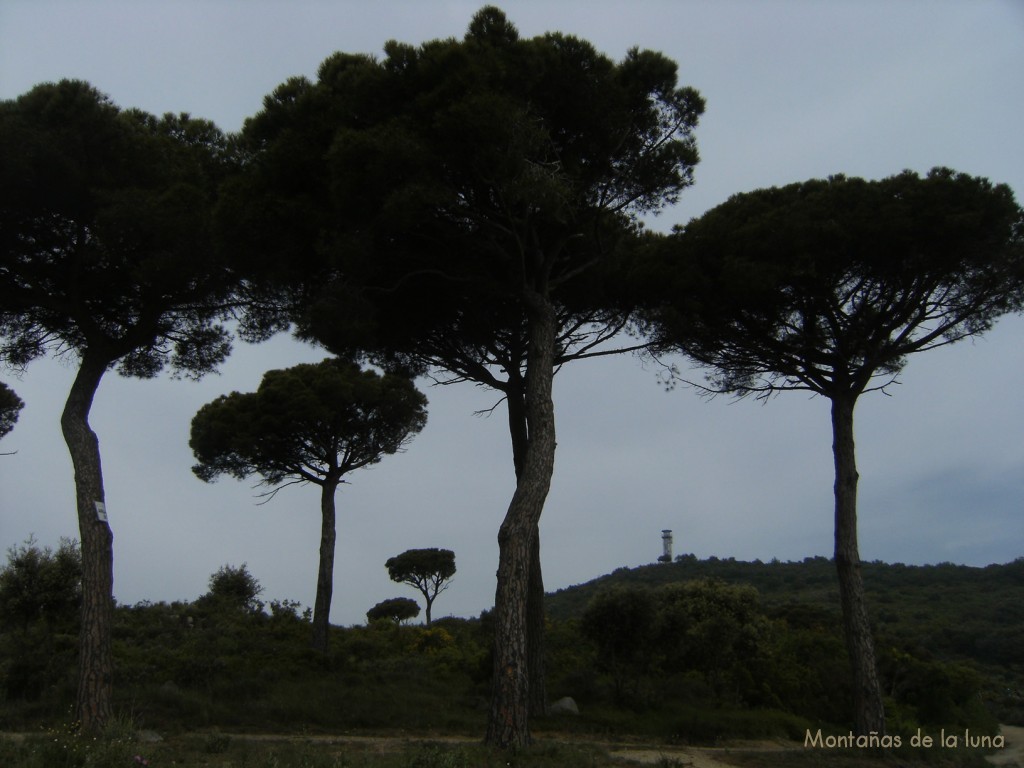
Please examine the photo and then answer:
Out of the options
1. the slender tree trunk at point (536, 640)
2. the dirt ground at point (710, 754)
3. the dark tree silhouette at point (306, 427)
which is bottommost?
the dirt ground at point (710, 754)

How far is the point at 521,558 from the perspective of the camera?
7844 mm

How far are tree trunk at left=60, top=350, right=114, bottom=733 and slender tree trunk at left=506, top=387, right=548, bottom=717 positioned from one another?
5076 mm

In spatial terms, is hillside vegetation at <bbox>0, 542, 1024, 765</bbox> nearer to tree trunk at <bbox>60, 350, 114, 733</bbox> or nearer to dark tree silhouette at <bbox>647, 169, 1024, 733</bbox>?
tree trunk at <bbox>60, 350, 114, 733</bbox>

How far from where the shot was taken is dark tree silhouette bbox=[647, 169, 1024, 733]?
10797mm

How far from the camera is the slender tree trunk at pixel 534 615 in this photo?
432 inches

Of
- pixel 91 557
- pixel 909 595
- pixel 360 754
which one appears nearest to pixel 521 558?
pixel 360 754

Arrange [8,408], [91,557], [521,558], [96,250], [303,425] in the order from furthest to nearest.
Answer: [8,408] < [303,425] < [96,250] < [91,557] < [521,558]

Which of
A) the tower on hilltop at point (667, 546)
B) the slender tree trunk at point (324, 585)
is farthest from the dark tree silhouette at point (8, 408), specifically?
the tower on hilltop at point (667, 546)

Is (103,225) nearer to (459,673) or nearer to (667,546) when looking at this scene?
(459,673)

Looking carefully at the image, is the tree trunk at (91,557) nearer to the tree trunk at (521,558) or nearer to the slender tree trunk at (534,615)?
the tree trunk at (521,558)

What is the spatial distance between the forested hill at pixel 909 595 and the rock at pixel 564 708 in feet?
29.8

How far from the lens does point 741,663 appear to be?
1395cm

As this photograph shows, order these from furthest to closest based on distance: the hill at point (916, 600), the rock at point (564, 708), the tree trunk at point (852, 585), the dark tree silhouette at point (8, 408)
A: the hill at point (916, 600) < the dark tree silhouette at point (8, 408) < the rock at point (564, 708) < the tree trunk at point (852, 585)

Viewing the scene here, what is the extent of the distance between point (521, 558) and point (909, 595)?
35.1 m
